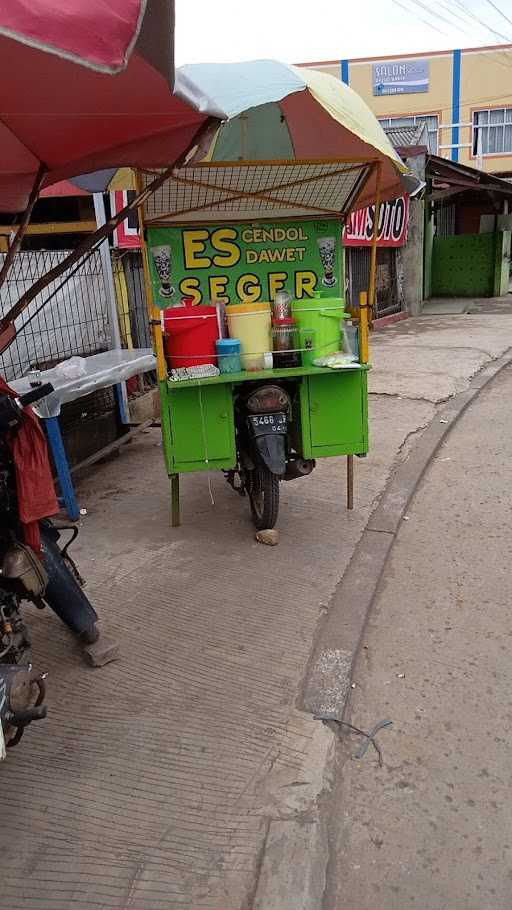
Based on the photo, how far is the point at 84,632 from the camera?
2957 millimetres

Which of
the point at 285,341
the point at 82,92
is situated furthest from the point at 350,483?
the point at 82,92

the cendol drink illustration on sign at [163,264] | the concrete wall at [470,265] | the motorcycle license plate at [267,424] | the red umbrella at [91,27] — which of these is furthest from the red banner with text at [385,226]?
the red umbrella at [91,27]

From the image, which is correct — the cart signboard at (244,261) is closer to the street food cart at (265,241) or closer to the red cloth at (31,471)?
the street food cart at (265,241)

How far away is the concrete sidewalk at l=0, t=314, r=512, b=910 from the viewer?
2.01 meters

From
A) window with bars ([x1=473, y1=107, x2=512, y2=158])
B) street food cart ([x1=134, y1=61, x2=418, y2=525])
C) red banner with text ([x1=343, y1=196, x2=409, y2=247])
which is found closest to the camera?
street food cart ([x1=134, y1=61, x2=418, y2=525])

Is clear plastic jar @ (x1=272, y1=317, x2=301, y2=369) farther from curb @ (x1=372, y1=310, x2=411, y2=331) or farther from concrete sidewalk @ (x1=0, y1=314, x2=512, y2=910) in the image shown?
curb @ (x1=372, y1=310, x2=411, y2=331)

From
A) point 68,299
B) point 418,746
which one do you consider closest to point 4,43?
point 418,746

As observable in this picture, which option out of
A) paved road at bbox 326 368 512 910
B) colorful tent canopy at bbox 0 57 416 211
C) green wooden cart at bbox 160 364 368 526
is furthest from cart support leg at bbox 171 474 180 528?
colorful tent canopy at bbox 0 57 416 211

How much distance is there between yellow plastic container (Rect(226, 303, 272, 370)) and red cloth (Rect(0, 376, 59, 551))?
1766mm

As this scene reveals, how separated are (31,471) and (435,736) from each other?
6.14ft

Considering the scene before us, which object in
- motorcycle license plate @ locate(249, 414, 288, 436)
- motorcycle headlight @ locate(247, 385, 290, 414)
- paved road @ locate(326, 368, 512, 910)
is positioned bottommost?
paved road @ locate(326, 368, 512, 910)

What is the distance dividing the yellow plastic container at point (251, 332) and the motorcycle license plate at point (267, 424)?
305 mm

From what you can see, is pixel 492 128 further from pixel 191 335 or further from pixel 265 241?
pixel 191 335

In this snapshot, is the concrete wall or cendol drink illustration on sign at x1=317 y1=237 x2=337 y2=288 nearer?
cendol drink illustration on sign at x1=317 y1=237 x2=337 y2=288
